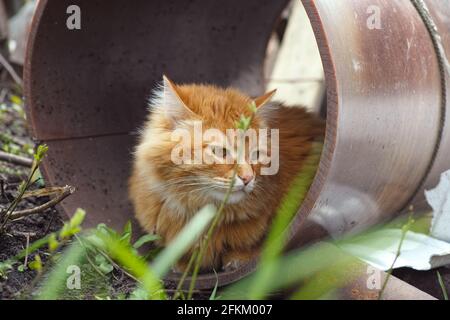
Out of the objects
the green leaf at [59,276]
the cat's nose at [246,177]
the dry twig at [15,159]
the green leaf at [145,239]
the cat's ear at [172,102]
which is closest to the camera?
the green leaf at [59,276]

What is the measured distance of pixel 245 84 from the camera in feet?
14.0

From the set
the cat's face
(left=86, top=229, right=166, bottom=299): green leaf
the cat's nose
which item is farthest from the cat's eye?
(left=86, top=229, right=166, bottom=299): green leaf

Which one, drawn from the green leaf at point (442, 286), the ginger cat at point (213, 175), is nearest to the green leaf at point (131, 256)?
the ginger cat at point (213, 175)

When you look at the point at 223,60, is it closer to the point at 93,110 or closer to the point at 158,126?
the point at 93,110

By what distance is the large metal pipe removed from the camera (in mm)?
2331

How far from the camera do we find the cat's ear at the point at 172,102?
8.56ft

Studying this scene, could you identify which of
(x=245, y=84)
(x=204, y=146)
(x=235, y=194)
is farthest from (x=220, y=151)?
(x=245, y=84)

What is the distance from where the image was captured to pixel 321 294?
92.0 inches

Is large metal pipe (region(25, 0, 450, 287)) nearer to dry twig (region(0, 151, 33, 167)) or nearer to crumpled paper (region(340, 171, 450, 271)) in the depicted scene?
crumpled paper (region(340, 171, 450, 271))

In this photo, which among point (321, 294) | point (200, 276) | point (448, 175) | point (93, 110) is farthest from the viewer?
point (93, 110)

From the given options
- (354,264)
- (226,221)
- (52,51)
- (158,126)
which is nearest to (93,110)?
(52,51)

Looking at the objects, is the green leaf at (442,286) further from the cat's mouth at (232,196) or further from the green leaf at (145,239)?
the green leaf at (145,239)

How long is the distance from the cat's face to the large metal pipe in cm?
33

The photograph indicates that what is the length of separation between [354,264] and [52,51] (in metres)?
1.71
